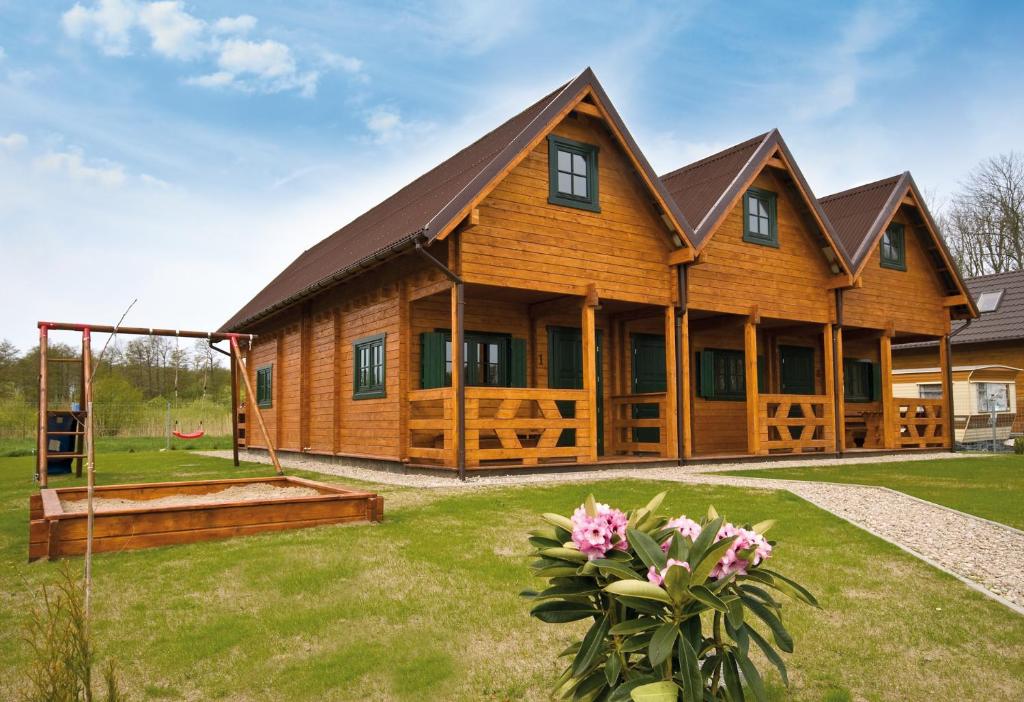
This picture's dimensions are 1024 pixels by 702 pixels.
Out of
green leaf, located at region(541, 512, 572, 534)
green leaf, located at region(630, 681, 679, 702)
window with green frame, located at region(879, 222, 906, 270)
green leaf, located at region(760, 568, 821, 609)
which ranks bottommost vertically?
green leaf, located at region(630, 681, 679, 702)

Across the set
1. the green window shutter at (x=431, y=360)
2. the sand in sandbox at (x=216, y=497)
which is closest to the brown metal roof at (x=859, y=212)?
the green window shutter at (x=431, y=360)

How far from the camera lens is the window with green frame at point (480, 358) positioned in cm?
1323

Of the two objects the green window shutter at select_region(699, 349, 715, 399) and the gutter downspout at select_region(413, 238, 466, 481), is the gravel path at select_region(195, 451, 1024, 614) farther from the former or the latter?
the green window shutter at select_region(699, 349, 715, 399)

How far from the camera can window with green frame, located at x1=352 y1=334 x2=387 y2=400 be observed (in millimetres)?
13820

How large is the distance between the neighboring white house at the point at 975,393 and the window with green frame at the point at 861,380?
288cm

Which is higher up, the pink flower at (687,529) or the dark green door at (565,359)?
the dark green door at (565,359)

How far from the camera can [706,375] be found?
17344 mm

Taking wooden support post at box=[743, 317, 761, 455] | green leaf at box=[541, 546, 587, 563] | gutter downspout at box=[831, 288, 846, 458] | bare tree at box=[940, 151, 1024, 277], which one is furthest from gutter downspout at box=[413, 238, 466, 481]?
bare tree at box=[940, 151, 1024, 277]

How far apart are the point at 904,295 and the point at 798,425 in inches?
202

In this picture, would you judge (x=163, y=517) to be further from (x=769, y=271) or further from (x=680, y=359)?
(x=769, y=271)

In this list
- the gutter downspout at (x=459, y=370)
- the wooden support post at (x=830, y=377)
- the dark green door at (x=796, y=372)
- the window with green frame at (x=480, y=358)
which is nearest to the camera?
the gutter downspout at (x=459, y=370)

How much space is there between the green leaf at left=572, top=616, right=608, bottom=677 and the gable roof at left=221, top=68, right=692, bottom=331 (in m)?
8.59

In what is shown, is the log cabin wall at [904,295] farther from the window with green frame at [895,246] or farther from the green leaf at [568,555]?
the green leaf at [568,555]

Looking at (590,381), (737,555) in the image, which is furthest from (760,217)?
(737,555)
